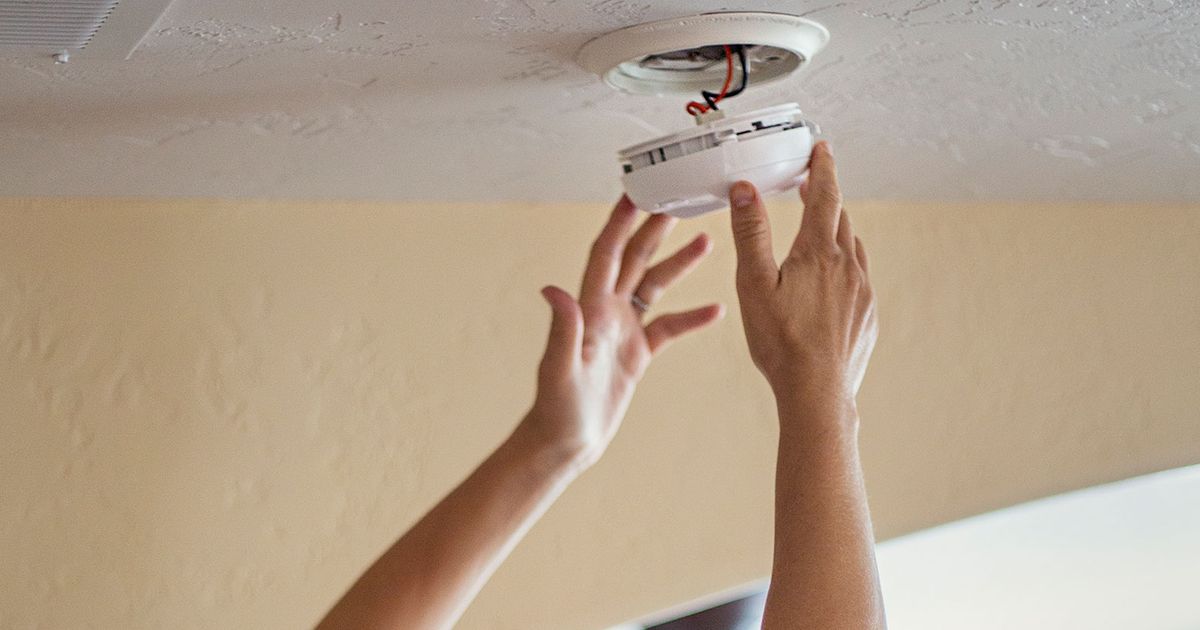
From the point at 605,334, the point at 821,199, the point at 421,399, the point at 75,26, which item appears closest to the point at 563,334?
the point at 605,334

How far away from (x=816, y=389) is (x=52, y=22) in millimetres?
665

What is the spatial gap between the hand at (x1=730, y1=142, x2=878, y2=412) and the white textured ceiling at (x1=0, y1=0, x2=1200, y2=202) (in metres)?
0.18

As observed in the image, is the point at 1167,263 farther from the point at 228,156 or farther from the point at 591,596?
the point at 228,156

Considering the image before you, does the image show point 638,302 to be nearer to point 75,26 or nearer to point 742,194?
point 742,194

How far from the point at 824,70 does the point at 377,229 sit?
2.88 ft

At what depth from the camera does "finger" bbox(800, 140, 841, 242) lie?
3.48 feet

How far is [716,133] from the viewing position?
110 cm

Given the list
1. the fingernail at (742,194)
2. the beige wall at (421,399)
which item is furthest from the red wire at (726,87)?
the beige wall at (421,399)

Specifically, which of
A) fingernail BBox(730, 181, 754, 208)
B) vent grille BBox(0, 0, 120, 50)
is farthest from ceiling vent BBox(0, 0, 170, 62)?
fingernail BBox(730, 181, 754, 208)

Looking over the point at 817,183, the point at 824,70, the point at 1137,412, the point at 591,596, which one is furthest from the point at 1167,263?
the point at 817,183

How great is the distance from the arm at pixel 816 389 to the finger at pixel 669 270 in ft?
0.92

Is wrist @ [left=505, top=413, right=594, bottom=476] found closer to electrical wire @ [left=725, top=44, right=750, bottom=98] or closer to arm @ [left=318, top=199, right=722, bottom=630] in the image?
arm @ [left=318, top=199, right=722, bottom=630]

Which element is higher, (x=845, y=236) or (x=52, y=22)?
(x=52, y=22)

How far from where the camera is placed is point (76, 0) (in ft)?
3.04
